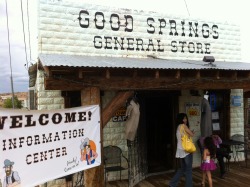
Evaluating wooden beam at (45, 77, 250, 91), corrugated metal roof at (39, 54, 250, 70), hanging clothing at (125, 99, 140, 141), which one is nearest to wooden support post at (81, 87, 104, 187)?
wooden beam at (45, 77, 250, 91)

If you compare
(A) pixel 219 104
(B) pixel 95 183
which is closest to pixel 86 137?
(B) pixel 95 183

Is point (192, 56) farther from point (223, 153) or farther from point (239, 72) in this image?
point (223, 153)

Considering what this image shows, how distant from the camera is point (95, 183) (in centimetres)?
557

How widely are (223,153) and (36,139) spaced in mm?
5745

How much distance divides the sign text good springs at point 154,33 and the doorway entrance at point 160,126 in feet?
5.06

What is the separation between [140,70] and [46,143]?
2.43 metres

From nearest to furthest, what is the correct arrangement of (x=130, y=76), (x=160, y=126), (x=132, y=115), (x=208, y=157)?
(x=130, y=76), (x=132, y=115), (x=208, y=157), (x=160, y=126)

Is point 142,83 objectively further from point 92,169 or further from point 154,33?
point 154,33

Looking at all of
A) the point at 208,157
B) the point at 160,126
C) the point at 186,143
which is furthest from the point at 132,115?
the point at 160,126

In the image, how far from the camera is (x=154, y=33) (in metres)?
8.98

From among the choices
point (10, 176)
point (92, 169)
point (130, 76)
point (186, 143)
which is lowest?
point (92, 169)

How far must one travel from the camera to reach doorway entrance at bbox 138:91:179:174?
896 cm

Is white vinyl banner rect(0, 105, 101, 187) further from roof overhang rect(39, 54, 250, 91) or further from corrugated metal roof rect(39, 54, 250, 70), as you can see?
corrugated metal roof rect(39, 54, 250, 70)

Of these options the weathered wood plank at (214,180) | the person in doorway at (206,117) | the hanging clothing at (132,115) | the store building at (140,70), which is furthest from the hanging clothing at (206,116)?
the hanging clothing at (132,115)
